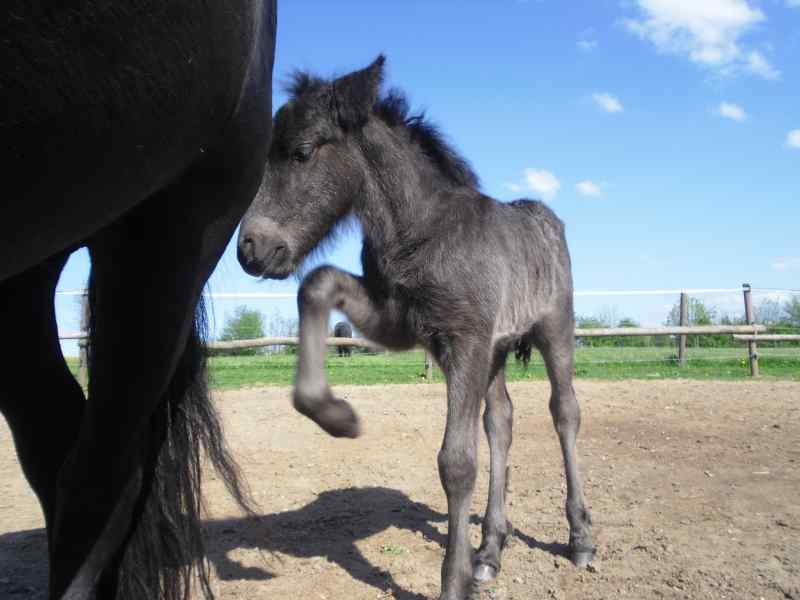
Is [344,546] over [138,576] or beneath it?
beneath

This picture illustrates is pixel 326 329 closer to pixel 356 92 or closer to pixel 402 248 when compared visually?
pixel 402 248

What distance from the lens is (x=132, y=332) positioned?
168 centimetres

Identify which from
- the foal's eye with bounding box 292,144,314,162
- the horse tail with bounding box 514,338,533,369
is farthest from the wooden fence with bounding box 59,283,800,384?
the foal's eye with bounding box 292,144,314,162

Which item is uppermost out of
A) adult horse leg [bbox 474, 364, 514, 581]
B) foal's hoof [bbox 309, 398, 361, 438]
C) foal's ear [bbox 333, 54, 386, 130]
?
foal's ear [bbox 333, 54, 386, 130]

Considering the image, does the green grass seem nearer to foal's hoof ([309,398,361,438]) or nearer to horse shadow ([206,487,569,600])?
horse shadow ([206,487,569,600])

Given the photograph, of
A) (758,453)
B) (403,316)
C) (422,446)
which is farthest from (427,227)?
(758,453)

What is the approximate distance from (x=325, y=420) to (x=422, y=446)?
14.3 ft

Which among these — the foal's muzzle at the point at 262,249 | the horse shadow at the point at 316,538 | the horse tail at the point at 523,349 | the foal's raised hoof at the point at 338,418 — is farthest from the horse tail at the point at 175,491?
the horse tail at the point at 523,349

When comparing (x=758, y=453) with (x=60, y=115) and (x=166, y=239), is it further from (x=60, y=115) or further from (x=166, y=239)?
(x=60, y=115)

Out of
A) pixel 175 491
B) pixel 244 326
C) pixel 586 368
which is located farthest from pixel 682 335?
pixel 175 491

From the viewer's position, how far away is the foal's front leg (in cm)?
263

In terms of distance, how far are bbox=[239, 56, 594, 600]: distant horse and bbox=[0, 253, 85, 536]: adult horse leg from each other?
103 cm

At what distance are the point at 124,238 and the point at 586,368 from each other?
14.3 m

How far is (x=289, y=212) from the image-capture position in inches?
137
